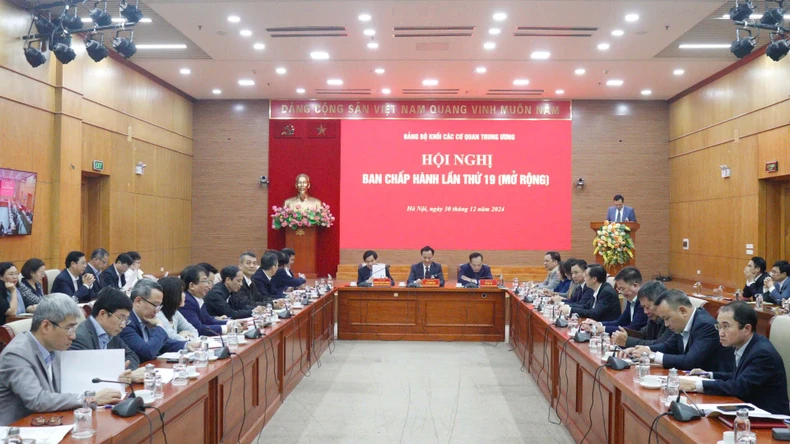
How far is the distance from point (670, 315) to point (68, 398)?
2873 millimetres

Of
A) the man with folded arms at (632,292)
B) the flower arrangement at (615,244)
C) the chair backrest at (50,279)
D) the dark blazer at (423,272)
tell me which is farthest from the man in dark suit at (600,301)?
the chair backrest at (50,279)

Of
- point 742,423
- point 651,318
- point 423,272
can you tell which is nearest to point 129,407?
point 742,423

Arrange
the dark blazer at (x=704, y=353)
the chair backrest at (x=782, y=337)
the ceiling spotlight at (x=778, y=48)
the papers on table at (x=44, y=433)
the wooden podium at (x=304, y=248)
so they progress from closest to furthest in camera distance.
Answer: the papers on table at (x=44, y=433)
the dark blazer at (x=704, y=353)
the chair backrest at (x=782, y=337)
the ceiling spotlight at (x=778, y=48)
the wooden podium at (x=304, y=248)

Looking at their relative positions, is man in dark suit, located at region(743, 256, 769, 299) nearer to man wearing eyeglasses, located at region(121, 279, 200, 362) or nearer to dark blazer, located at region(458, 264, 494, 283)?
dark blazer, located at region(458, 264, 494, 283)

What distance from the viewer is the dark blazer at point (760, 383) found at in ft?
8.36

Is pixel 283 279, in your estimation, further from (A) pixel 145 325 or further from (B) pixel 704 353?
(B) pixel 704 353

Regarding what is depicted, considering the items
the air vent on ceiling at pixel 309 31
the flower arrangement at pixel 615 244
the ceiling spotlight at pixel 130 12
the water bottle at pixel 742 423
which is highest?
the air vent on ceiling at pixel 309 31

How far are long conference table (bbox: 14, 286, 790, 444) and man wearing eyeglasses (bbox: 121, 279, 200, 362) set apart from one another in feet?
0.43

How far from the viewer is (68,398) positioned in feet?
7.42

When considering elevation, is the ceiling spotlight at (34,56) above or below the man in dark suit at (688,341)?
above

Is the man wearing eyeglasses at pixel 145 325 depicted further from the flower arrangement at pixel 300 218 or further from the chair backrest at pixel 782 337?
the flower arrangement at pixel 300 218

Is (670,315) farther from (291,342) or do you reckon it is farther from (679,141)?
(679,141)

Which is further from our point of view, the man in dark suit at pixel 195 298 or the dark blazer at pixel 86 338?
the man in dark suit at pixel 195 298

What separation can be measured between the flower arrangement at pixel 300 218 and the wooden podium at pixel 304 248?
0.13m
